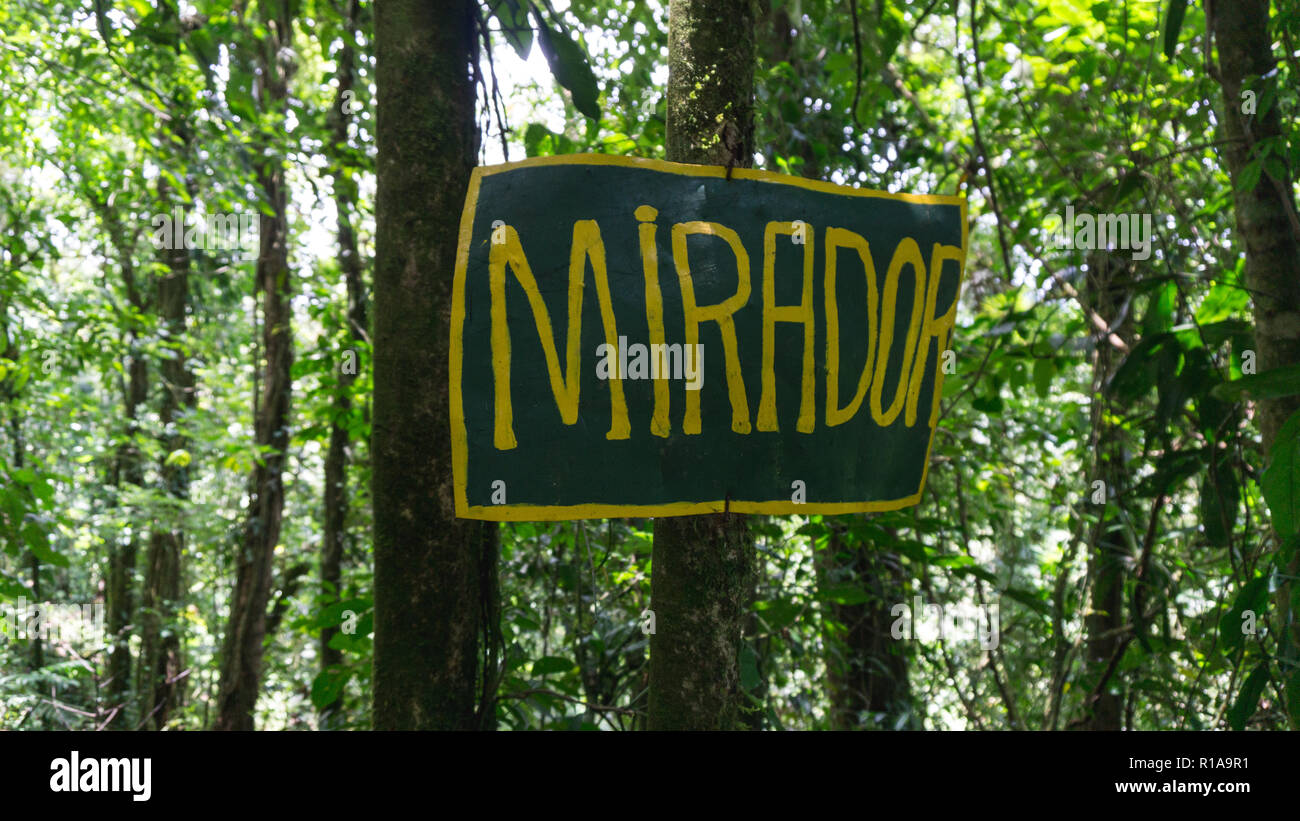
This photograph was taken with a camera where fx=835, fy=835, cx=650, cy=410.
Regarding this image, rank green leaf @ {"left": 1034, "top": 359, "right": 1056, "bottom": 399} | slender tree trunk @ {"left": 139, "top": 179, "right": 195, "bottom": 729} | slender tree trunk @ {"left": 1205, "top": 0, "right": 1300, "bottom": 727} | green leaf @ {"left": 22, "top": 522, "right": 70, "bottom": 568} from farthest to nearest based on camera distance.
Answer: slender tree trunk @ {"left": 139, "top": 179, "right": 195, "bottom": 729} → green leaf @ {"left": 1034, "top": 359, "right": 1056, "bottom": 399} → green leaf @ {"left": 22, "top": 522, "right": 70, "bottom": 568} → slender tree trunk @ {"left": 1205, "top": 0, "right": 1300, "bottom": 727}

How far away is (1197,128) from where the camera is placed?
2.92m

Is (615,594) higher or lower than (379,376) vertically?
lower

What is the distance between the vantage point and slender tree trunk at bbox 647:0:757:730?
1257 mm

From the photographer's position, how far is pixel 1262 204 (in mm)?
1872

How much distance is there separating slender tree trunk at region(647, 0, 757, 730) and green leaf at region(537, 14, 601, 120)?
250 mm

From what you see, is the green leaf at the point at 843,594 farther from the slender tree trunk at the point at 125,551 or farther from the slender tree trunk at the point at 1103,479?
the slender tree trunk at the point at 125,551

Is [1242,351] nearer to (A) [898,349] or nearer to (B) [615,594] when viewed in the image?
(A) [898,349]

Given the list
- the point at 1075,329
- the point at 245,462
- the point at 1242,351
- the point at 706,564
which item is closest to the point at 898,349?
the point at 706,564

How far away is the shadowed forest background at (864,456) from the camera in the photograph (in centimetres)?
135

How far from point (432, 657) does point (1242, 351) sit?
1.99m

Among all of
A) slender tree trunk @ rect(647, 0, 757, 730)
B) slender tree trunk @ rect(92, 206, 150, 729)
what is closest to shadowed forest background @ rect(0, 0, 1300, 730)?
slender tree trunk @ rect(647, 0, 757, 730)

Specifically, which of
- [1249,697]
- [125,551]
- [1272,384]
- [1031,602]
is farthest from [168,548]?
[1272,384]

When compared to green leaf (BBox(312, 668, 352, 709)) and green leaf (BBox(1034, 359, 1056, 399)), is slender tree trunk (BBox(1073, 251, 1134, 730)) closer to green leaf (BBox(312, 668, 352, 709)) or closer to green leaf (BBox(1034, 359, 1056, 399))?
green leaf (BBox(1034, 359, 1056, 399))

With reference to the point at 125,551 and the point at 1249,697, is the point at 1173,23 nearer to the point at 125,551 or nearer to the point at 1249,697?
the point at 1249,697
